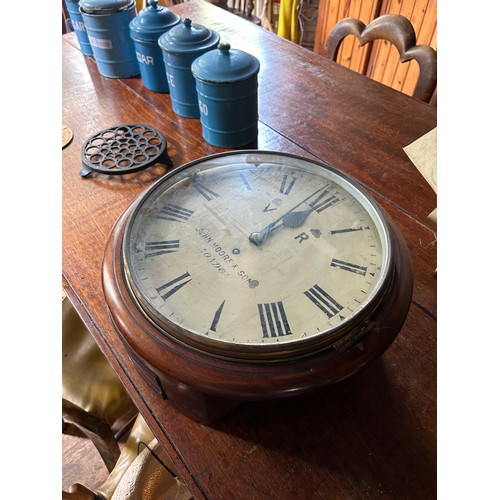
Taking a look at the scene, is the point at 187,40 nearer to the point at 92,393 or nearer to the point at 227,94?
the point at 227,94

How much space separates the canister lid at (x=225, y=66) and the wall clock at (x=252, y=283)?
1.22 ft

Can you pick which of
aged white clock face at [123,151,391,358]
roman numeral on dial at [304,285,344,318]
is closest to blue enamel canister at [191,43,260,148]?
aged white clock face at [123,151,391,358]

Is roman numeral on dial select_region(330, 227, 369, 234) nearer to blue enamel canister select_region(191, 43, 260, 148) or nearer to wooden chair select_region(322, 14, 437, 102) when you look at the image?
blue enamel canister select_region(191, 43, 260, 148)

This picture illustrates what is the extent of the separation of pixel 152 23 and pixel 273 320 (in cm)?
130

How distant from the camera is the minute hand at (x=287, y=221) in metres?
0.82

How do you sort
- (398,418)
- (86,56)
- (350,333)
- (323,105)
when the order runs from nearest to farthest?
(350,333)
(398,418)
(323,105)
(86,56)

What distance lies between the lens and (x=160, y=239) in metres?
0.83

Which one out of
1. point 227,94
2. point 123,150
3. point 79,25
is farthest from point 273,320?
point 79,25

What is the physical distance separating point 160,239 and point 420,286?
2.00ft

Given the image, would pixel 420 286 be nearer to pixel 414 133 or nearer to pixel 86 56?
pixel 414 133

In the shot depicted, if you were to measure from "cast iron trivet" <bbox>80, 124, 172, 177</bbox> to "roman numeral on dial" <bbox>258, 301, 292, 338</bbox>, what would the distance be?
791mm

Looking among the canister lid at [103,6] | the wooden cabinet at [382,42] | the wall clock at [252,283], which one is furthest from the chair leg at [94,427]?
the wooden cabinet at [382,42]

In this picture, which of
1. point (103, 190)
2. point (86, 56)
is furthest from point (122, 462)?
point (86, 56)

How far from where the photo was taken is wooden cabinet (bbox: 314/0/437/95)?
3012 mm
